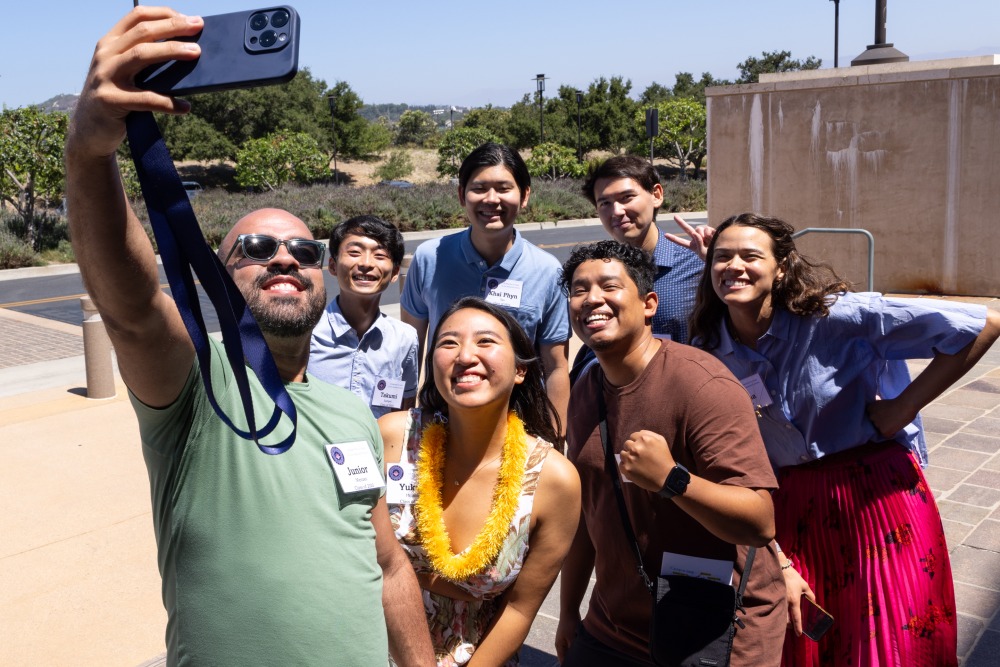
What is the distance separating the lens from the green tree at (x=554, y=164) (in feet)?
133

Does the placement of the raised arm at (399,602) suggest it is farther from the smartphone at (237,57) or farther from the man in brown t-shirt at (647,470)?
the smartphone at (237,57)

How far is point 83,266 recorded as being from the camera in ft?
4.72

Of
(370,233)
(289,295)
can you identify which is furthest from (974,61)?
(289,295)

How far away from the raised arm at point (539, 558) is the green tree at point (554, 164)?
1508 inches

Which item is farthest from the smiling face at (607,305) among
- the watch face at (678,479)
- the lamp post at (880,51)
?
the lamp post at (880,51)

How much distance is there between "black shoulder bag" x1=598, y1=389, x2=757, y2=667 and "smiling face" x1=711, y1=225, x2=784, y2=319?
92 centimetres

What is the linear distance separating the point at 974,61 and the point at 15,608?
Result: 1134cm

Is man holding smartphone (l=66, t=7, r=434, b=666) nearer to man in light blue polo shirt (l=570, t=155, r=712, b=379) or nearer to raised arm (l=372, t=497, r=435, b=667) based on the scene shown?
raised arm (l=372, t=497, r=435, b=667)

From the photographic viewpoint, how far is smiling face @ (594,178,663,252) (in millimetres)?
4242

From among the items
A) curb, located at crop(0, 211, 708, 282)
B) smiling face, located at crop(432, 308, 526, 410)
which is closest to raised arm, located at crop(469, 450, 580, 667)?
smiling face, located at crop(432, 308, 526, 410)

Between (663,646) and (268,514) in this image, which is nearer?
(268,514)

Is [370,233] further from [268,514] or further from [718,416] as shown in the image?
[268,514]

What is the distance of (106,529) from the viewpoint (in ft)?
17.1

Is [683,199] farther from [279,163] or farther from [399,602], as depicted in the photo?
[399,602]
